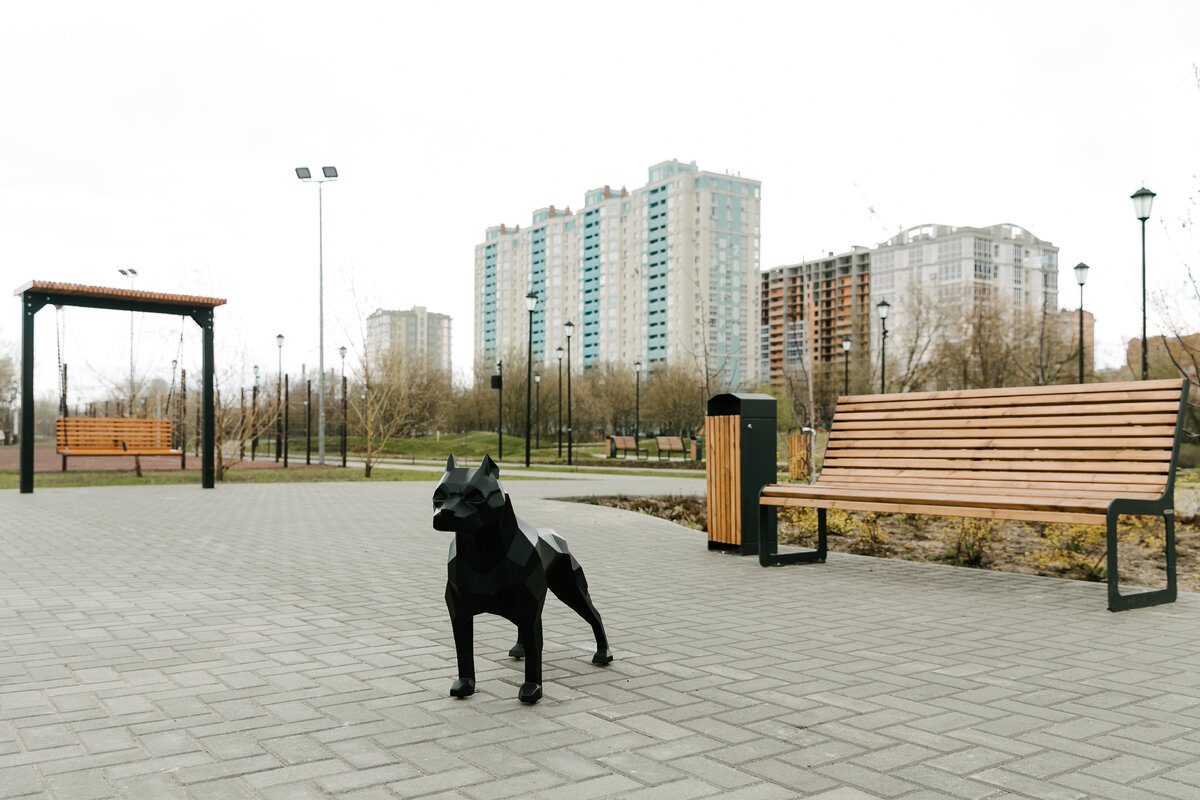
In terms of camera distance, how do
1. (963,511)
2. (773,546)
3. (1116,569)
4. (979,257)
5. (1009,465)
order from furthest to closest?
(979,257), (773,546), (1009,465), (963,511), (1116,569)

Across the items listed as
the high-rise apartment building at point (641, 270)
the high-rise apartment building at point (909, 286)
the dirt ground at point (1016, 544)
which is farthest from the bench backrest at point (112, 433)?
the high-rise apartment building at point (641, 270)

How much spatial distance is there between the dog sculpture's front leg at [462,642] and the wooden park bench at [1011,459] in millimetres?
3644

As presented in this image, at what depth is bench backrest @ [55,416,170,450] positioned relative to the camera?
17.9m

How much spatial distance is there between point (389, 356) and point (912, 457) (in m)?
24.4

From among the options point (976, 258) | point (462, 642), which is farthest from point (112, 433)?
point (976, 258)

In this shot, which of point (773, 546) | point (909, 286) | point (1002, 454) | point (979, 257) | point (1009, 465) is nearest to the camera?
point (1009, 465)

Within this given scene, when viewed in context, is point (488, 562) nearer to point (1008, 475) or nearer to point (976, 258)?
point (1008, 475)

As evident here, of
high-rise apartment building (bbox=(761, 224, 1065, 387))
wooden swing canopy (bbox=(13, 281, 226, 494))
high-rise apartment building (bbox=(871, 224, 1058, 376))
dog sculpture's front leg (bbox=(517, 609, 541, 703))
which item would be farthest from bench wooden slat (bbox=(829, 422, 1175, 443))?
high-rise apartment building (bbox=(871, 224, 1058, 376))

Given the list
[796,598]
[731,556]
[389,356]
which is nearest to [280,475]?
[389,356]

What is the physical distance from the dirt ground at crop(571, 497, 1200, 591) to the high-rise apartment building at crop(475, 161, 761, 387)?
311 feet

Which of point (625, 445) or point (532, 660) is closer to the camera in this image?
point (532, 660)

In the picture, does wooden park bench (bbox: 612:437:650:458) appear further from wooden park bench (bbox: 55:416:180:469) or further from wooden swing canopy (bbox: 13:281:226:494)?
wooden swing canopy (bbox: 13:281:226:494)

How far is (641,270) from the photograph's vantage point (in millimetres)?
123250

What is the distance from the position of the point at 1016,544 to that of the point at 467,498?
699 cm
